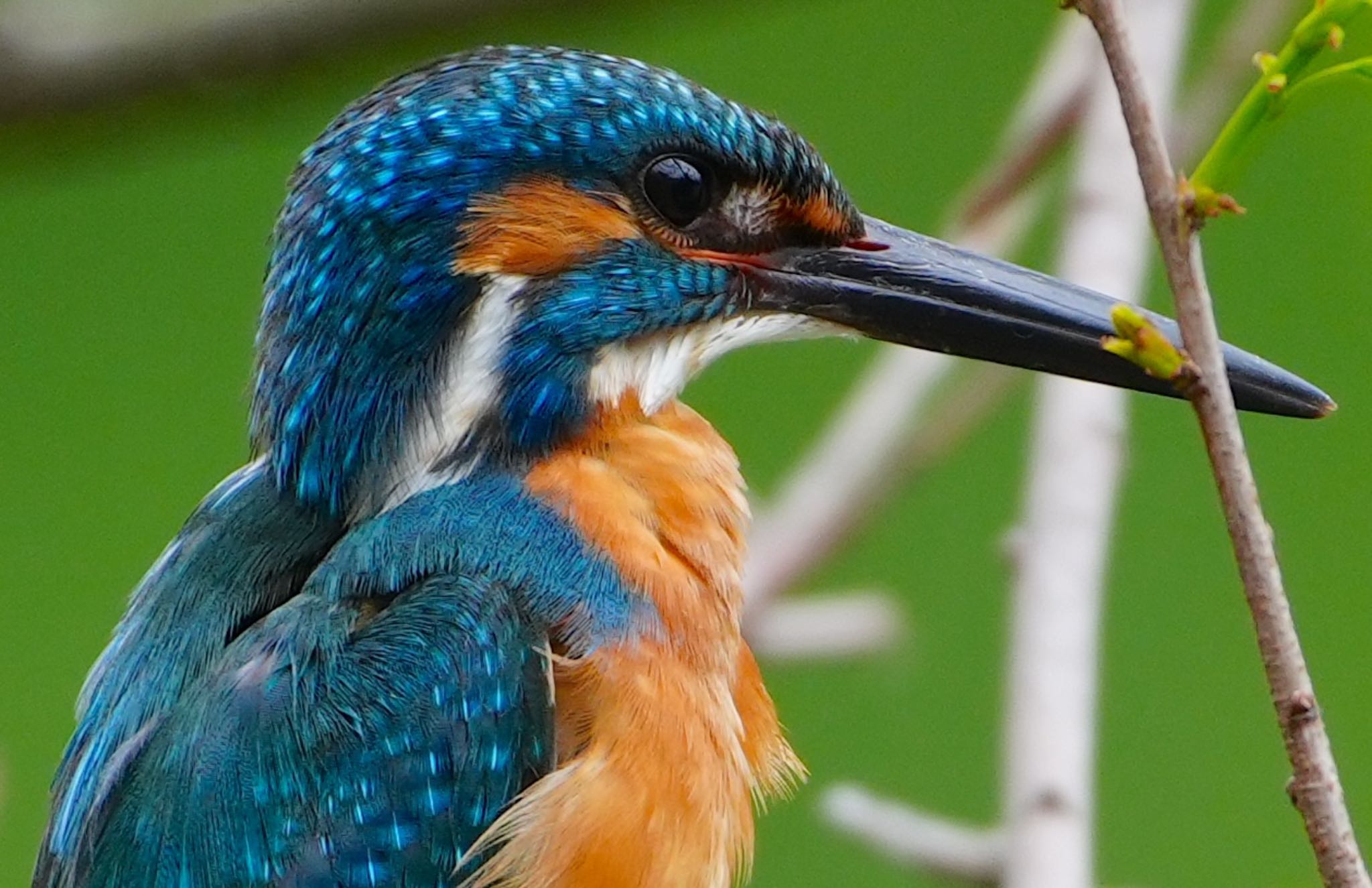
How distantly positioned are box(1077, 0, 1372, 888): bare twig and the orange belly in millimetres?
651

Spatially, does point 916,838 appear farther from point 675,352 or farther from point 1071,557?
point 675,352

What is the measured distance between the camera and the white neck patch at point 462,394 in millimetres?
1804

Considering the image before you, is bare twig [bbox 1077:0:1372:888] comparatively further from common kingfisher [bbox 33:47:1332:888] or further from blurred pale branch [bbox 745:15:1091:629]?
blurred pale branch [bbox 745:15:1091:629]

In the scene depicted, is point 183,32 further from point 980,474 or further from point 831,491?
point 980,474

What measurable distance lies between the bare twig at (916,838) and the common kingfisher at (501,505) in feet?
0.45

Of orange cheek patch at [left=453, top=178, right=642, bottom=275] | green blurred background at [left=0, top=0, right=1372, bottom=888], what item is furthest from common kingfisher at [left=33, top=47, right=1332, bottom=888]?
green blurred background at [left=0, top=0, right=1372, bottom=888]

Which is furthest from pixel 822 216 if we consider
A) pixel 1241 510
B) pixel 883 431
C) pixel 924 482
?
pixel 924 482

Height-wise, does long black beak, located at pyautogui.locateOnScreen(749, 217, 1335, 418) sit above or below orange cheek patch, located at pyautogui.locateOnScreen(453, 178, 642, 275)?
above

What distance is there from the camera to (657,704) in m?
1.74

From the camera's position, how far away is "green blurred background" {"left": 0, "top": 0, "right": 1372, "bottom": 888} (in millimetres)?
3773

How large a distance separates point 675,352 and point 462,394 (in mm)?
186

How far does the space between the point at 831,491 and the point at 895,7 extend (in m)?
1.96

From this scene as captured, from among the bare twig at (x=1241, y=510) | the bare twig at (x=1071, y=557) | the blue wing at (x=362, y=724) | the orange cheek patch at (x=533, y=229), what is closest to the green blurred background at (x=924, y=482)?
the bare twig at (x=1071, y=557)

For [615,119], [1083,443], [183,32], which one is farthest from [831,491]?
[183,32]
